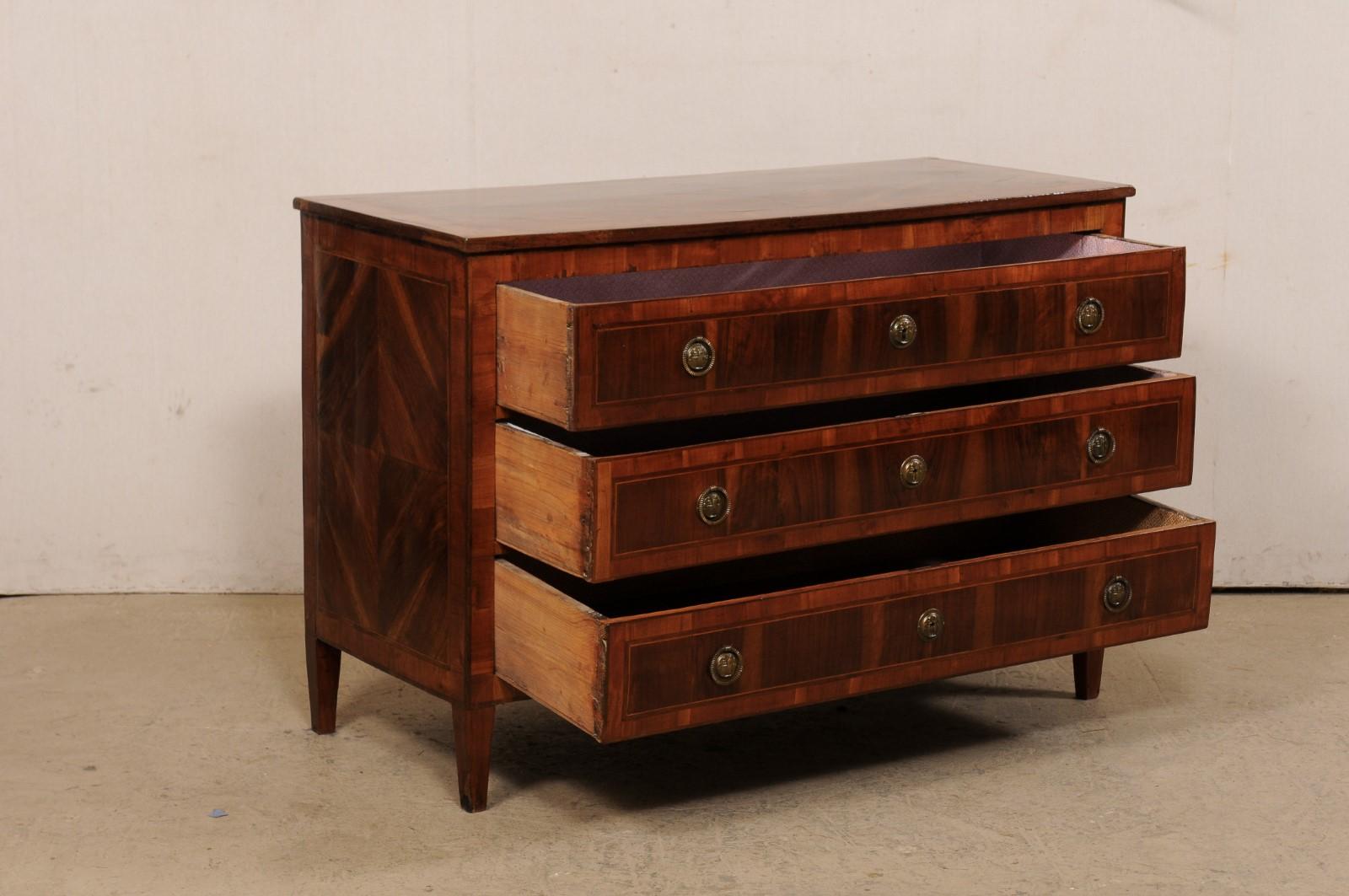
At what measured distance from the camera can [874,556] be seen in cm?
335

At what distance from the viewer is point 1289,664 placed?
12.0 ft

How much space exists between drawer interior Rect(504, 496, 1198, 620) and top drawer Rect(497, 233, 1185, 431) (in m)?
0.32

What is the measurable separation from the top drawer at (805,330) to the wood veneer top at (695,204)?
0.09 m

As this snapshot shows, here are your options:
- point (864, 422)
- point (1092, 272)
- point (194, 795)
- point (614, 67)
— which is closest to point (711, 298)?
point (864, 422)

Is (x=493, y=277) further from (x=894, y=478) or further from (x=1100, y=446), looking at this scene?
(x=1100, y=446)

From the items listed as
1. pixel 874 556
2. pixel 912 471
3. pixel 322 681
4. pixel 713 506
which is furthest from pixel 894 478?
pixel 322 681

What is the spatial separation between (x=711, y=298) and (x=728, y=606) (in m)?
0.42

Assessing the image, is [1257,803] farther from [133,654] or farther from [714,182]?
[133,654]

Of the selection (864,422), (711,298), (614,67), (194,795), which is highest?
(614,67)

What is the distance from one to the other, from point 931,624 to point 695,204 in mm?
715

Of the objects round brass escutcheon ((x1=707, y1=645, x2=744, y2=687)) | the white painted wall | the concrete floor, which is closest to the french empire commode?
round brass escutcheon ((x1=707, y1=645, x2=744, y2=687))

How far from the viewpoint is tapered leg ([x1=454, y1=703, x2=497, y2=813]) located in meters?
2.87

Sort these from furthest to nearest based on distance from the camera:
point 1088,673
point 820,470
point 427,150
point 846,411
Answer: point 427,150 < point 1088,673 < point 846,411 < point 820,470

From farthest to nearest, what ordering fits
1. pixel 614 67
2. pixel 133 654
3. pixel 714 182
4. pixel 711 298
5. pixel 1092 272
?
pixel 614 67 → pixel 133 654 → pixel 714 182 → pixel 1092 272 → pixel 711 298
